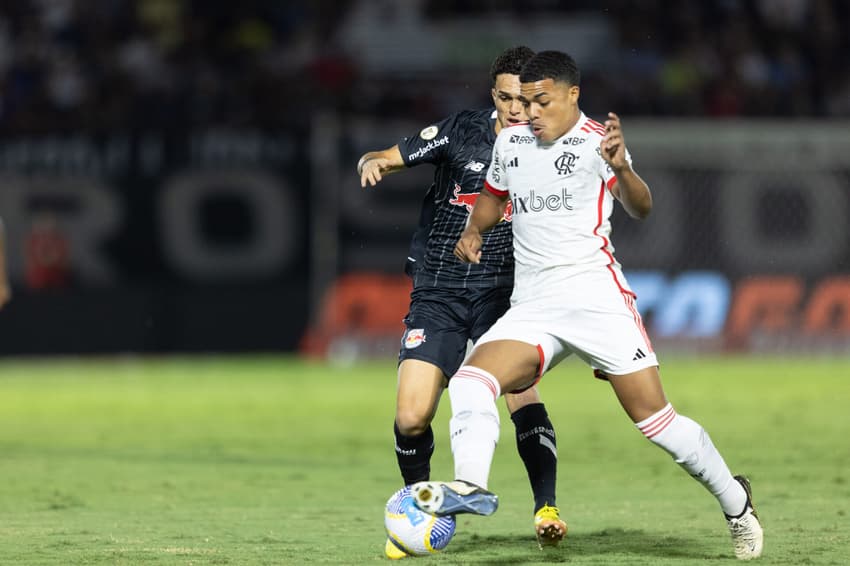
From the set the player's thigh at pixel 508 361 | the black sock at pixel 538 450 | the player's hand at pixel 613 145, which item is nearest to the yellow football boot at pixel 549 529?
the black sock at pixel 538 450

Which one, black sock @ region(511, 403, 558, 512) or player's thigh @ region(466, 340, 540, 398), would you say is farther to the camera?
black sock @ region(511, 403, 558, 512)

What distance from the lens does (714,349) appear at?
18500mm

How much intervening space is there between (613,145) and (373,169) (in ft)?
4.65

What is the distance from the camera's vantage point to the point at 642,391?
623cm

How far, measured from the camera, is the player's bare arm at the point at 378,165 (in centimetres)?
691

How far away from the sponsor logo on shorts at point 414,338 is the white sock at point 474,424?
84cm

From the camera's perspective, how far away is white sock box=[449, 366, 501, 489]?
579cm

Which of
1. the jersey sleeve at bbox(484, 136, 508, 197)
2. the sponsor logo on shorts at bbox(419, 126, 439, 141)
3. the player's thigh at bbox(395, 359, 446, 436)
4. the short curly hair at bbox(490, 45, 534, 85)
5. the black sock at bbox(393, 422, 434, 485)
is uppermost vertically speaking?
the short curly hair at bbox(490, 45, 534, 85)

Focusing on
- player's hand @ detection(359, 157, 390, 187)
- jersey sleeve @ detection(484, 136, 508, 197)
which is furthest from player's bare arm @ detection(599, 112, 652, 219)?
player's hand @ detection(359, 157, 390, 187)

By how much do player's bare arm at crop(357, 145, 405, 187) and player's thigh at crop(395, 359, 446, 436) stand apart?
83 cm

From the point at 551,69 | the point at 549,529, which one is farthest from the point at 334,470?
the point at 551,69

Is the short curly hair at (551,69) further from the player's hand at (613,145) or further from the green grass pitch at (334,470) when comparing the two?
the green grass pitch at (334,470)

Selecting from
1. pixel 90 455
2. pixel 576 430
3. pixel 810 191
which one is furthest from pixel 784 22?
pixel 90 455

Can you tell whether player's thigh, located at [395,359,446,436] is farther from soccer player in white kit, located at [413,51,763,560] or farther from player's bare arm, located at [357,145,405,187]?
player's bare arm, located at [357,145,405,187]
